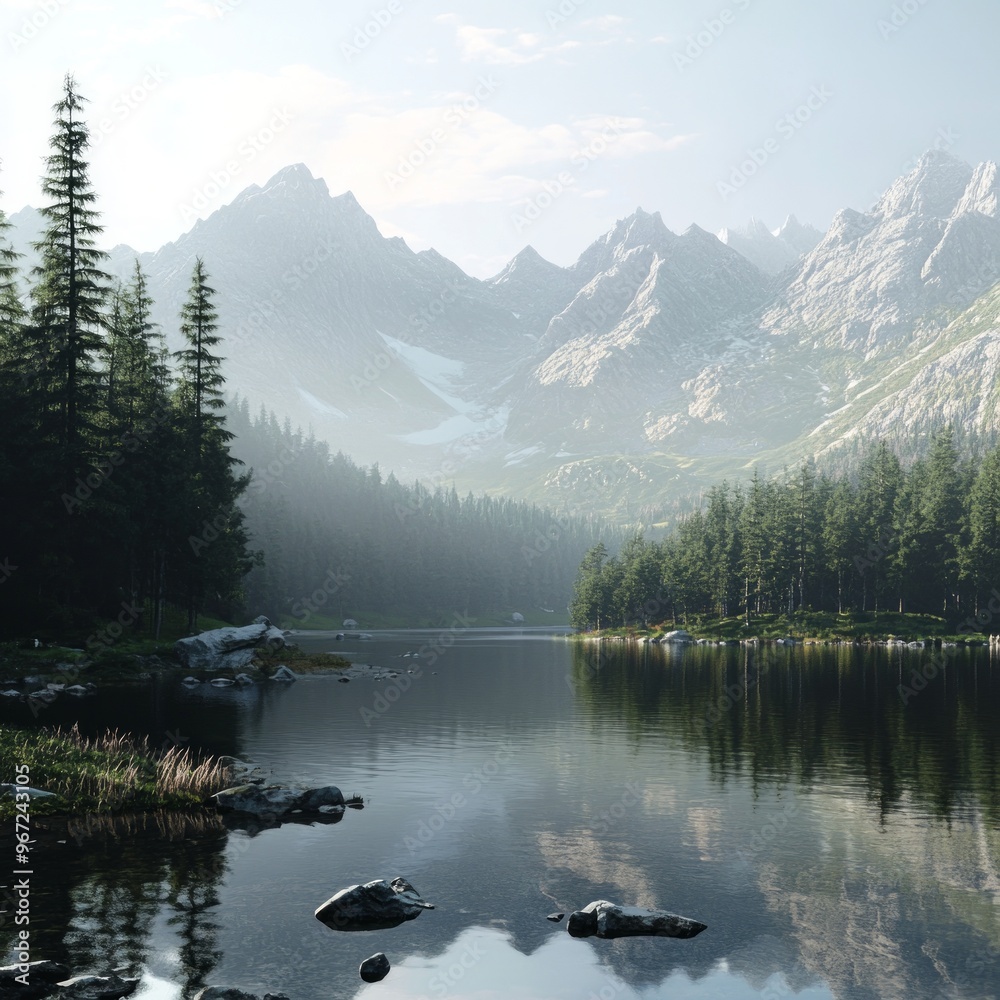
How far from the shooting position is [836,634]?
5413 inches

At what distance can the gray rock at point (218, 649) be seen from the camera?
253 ft

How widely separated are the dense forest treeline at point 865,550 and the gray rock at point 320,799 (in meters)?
129

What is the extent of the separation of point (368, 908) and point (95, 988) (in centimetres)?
604

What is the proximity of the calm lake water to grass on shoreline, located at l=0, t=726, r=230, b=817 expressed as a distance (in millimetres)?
2720

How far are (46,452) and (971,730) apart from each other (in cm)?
6238

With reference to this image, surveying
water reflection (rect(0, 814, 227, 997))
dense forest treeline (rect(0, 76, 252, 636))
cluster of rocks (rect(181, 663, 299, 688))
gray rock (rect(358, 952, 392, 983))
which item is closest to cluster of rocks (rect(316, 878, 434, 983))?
gray rock (rect(358, 952, 392, 983))

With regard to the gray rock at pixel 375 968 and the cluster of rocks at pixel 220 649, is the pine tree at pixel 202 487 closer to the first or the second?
the cluster of rocks at pixel 220 649

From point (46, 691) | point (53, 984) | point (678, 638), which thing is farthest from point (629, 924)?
point (678, 638)

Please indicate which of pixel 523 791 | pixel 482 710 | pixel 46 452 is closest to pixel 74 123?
pixel 46 452

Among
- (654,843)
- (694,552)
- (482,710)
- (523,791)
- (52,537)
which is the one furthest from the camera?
(694,552)

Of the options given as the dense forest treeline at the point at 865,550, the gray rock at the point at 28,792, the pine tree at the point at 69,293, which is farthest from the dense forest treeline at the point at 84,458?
the dense forest treeline at the point at 865,550

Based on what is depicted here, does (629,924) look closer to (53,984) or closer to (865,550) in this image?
(53,984)

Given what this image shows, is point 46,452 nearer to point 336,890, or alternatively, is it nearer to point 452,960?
point 336,890

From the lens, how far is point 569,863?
24.5 metres
